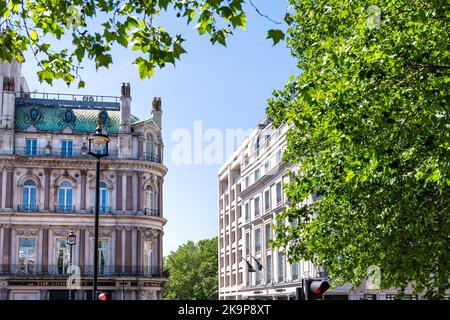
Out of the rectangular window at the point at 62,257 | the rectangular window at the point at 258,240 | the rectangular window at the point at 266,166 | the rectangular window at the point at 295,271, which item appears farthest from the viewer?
the rectangular window at the point at 258,240

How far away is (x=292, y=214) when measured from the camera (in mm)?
20906

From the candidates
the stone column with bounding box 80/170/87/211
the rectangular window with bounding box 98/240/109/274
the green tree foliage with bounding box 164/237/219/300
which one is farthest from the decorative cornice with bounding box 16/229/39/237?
the green tree foliage with bounding box 164/237/219/300

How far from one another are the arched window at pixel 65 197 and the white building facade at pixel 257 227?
56.6 feet

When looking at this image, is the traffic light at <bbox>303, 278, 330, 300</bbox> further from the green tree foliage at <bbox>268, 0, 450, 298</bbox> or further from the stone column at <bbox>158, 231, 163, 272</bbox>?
the stone column at <bbox>158, 231, 163, 272</bbox>

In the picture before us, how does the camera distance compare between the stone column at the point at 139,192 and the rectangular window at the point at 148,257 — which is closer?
the rectangular window at the point at 148,257

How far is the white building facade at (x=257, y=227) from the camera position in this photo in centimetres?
5322

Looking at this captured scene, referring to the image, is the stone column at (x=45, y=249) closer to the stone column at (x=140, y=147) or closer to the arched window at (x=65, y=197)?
the arched window at (x=65, y=197)

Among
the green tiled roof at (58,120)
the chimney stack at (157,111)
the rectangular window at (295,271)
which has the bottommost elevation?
the rectangular window at (295,271)

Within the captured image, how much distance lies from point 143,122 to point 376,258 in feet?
150

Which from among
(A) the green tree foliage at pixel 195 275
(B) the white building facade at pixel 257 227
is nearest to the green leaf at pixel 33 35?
(B) the white building facade at pixel 257 227

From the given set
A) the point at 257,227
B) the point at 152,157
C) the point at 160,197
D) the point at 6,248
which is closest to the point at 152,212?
the point at 160,197
